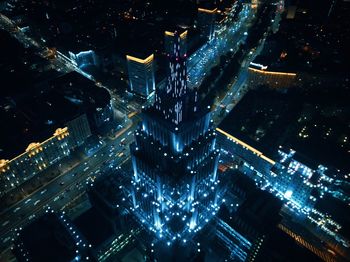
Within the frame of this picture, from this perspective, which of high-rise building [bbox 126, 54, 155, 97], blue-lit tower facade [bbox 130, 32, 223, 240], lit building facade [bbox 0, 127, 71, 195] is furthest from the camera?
high-rise building [bbox 126, 54, 155, 97]

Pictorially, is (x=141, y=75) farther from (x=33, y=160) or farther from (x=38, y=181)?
(x=38, y=181)

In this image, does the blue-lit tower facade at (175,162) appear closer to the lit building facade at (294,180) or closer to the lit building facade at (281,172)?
the lit building facade at (281,172)

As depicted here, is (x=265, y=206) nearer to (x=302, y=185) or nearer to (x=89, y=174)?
(x=302, y=185)

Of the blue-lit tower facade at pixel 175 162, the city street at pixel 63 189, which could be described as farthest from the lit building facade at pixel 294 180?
the city street at pixel 63 189

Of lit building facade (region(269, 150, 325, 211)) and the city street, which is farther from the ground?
lit building facade (region(269, 150, 325, 211))

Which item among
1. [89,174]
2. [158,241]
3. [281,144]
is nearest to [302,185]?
[281,144]

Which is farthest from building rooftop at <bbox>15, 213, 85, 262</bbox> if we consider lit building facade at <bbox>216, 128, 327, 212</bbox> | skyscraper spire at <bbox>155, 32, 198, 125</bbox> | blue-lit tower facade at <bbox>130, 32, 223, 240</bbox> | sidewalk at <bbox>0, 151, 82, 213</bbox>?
lit building facade at <bbox>216, 128, 327, 212</bbox>

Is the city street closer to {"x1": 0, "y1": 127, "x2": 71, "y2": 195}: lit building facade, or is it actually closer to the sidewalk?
the sidewalk
